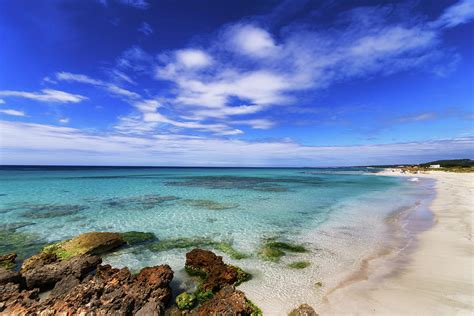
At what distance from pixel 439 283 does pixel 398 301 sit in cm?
201

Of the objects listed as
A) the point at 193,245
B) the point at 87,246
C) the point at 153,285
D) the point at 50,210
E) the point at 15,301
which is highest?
the point at 15,301

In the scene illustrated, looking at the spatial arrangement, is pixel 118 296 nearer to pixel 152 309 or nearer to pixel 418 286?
pixel 152 309

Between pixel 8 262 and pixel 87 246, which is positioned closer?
pixel 8 262

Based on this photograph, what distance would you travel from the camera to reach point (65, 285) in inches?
268

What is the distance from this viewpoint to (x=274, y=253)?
1045 centimetres

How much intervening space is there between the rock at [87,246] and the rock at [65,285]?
316 cm

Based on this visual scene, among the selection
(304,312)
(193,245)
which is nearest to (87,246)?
(193,245)

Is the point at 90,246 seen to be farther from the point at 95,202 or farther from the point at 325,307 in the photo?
the point at 95,202

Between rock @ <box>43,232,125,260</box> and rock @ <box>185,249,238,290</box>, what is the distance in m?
4.22

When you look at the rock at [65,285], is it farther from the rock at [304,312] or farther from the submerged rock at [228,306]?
the rock at [304,312]

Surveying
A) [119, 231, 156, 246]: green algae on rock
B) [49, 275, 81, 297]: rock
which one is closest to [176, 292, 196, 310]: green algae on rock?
[49, 275, 81, 297]: rock

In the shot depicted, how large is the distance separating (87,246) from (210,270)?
18.7 ft

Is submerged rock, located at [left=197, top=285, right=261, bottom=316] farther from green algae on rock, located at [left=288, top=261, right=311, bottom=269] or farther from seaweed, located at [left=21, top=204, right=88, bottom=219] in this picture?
seaweed, located at [left=21, top=204, right=88, bottom=219]

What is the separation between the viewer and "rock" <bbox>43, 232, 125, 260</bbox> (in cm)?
992
